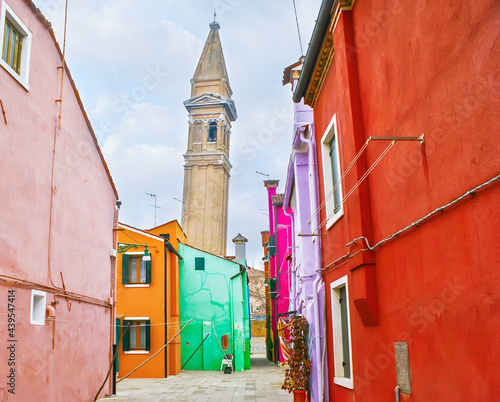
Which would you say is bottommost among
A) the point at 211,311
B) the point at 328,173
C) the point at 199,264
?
the point at 211,311

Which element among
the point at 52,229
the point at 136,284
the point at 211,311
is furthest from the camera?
the point at 211,311

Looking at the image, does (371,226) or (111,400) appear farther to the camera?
(111,400)

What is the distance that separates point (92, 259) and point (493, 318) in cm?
1108

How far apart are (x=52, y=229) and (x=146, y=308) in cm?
1099

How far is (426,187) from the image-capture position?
493cm

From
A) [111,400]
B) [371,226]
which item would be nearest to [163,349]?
[111,400]

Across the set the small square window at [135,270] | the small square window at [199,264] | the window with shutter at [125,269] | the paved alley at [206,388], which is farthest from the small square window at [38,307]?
the small square window at [199,264]

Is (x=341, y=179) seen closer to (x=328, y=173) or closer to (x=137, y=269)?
(x=328, y=173)

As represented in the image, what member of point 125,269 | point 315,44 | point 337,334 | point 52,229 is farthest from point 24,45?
point 125,269

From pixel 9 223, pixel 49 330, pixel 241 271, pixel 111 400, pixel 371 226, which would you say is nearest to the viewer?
pixel 371 226

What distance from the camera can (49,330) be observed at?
10.2 metres

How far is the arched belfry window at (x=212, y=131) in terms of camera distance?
167 ft

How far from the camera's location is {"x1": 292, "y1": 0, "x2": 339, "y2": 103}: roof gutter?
26.3 ft

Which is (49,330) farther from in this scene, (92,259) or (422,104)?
(422,104)
